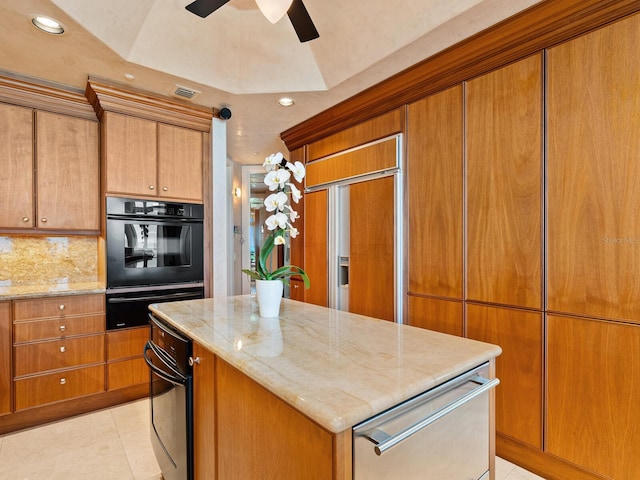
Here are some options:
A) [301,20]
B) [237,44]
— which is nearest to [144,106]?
[237,44]

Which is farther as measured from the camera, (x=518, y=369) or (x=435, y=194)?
(x=435, y=194)

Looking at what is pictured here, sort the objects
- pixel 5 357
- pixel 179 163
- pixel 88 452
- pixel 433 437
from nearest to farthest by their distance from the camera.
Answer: pixel 433 437 → pixel 88 452 → pixel 5 357 → pixel 179 163

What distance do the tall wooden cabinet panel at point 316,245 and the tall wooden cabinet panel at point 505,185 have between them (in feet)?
5.11

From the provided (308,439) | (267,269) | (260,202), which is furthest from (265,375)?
(260,202)

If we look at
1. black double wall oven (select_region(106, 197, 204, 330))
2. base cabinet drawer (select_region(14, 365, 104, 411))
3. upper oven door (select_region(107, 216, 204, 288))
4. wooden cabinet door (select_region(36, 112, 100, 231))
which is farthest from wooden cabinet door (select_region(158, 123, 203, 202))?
base cabinet drawer (select_region(14, 365, 104, 411))

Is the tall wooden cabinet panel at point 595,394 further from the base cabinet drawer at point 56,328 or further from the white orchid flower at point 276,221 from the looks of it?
the base cabinet drawer at point 56,328

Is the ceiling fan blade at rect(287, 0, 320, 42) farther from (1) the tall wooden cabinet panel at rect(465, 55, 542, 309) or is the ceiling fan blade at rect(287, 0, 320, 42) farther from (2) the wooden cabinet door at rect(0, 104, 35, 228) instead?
(2) the wooden cabinet door at rect(0, 104, 35, 228)

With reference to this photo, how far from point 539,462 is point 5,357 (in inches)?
136

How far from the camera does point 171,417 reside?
1546 mm

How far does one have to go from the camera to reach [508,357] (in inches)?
81.6

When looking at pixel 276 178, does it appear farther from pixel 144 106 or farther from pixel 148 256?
pixel 144 106

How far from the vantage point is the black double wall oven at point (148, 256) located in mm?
2855

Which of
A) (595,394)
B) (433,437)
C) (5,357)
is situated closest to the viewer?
(433,437)

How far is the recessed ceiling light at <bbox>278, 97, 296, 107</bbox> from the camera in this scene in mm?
3109
